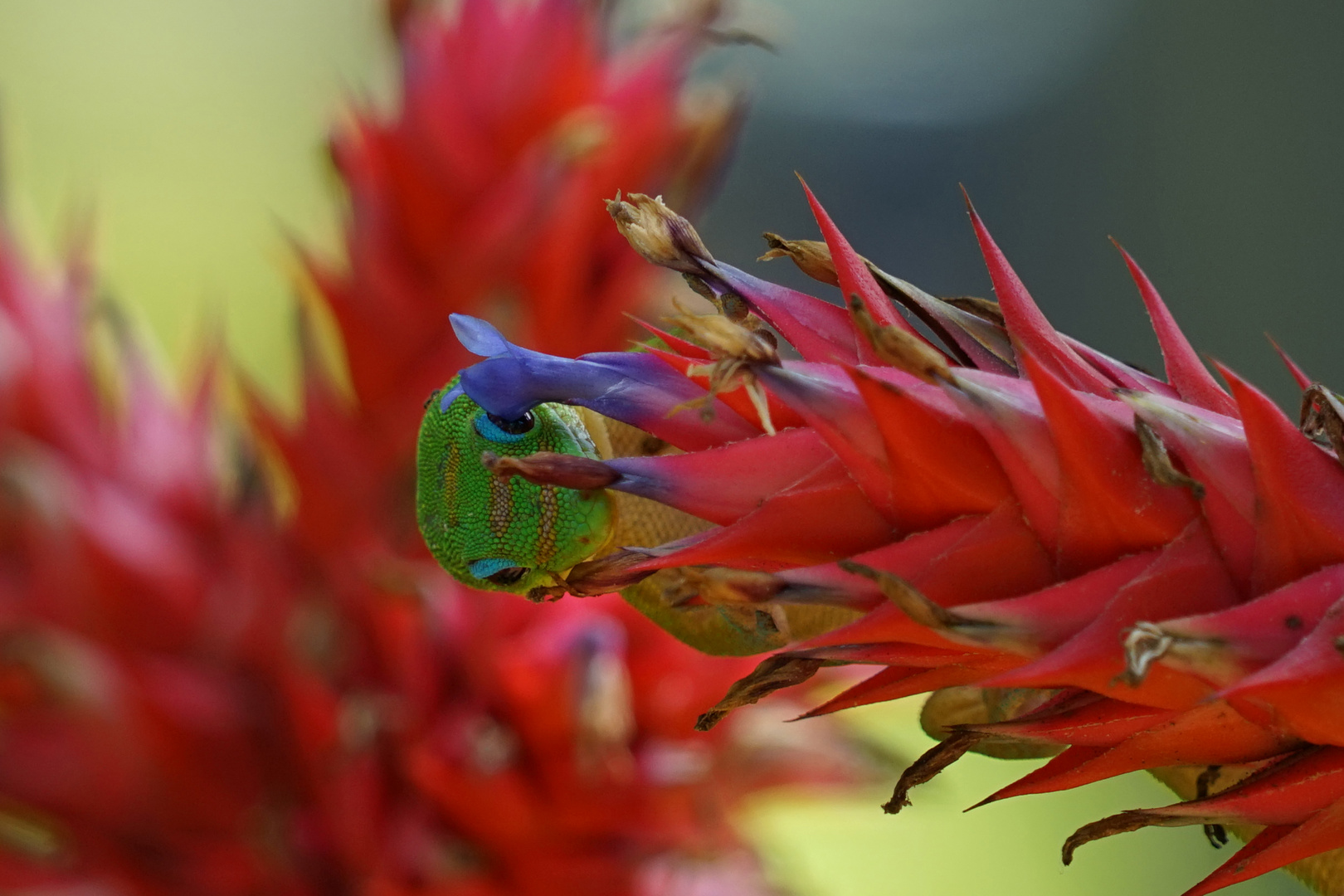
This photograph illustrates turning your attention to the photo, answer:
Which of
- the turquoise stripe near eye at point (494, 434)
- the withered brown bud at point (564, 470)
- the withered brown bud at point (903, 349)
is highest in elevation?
the withered brown bud at point (903, 349)

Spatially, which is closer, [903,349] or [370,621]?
[903,349]

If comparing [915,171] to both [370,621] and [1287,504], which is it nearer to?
[370,621]

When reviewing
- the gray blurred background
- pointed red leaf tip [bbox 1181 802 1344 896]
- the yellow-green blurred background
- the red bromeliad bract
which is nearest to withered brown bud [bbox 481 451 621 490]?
pointed red leaf tip [bbox 1181 802 1344 896]

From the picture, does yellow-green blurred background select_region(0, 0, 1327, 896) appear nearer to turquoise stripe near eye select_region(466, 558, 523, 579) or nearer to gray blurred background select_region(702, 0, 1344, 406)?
gray blurred background select_region(702, 0, 1344, 406)

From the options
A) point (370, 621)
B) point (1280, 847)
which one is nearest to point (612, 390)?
point (1280, 847)

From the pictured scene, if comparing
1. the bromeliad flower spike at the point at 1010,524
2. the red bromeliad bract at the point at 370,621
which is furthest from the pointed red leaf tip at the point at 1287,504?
the red bromeliad bract at the point at 370,621

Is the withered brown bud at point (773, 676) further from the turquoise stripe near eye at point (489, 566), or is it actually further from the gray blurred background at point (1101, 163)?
the gray blurred background at point (1101, 163)

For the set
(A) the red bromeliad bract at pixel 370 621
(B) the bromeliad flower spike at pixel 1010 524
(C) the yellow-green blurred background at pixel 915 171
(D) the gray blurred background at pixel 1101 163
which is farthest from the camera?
(D) the gray blurred background at pixel 1101 163
